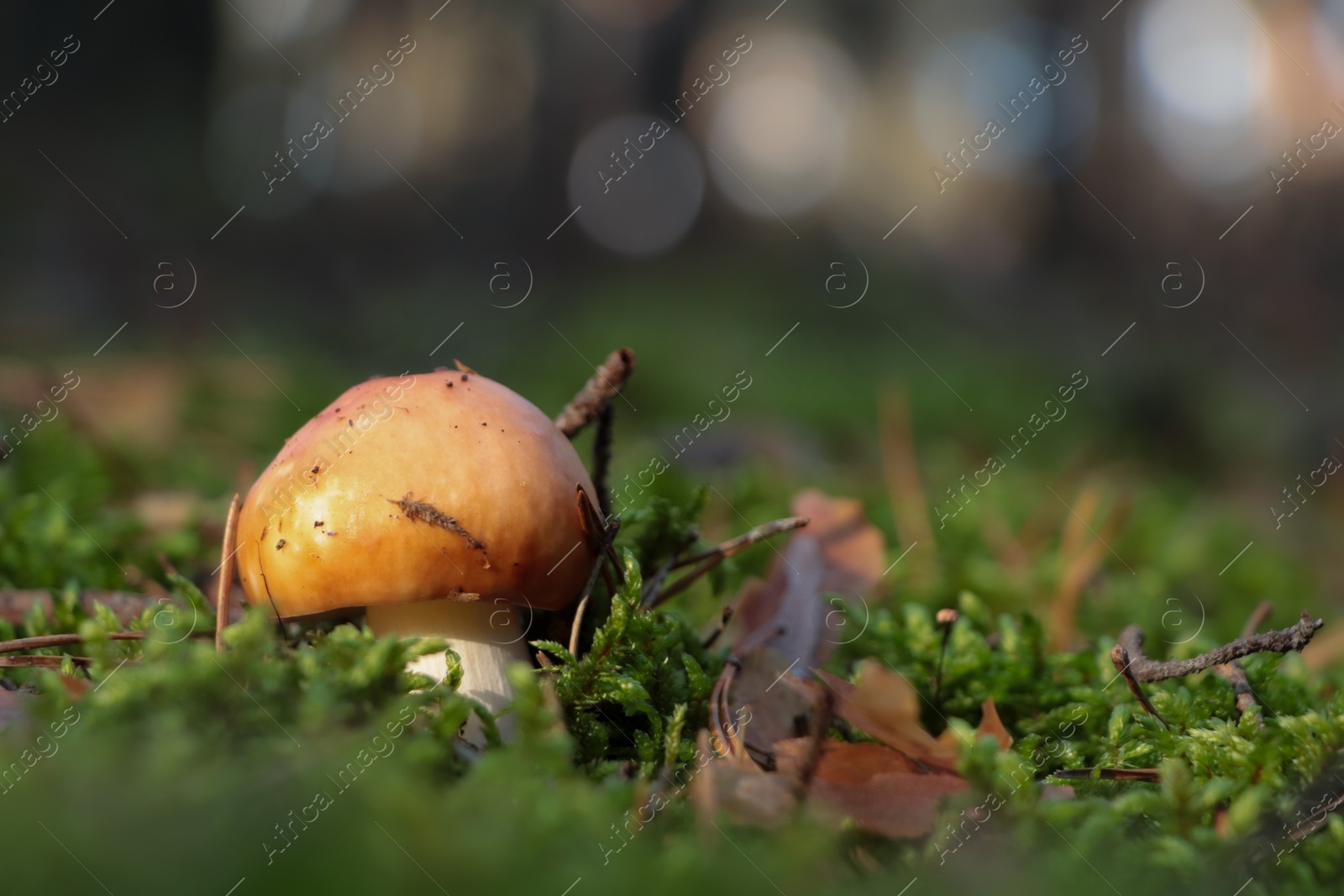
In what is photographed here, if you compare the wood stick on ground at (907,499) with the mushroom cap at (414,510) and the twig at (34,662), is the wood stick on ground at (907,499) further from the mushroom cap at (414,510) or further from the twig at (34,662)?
the twig at (34,662)

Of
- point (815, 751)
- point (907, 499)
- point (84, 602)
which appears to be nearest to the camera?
point (815, 751)

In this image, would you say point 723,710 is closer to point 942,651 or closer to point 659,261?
point 942,651

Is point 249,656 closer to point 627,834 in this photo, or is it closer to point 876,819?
point 627,834

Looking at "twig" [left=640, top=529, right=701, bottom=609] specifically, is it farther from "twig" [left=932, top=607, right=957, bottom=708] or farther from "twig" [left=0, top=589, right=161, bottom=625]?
"twig" [left=0, top=589, right=161, bottom=625]

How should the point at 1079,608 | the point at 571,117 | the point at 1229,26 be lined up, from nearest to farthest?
the point at 1079,608 < the point at 1229,26 < the point at 571,117

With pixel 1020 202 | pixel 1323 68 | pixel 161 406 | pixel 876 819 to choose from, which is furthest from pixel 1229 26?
pixel 876 819

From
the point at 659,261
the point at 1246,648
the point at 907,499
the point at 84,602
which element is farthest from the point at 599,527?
the point at 659,261
